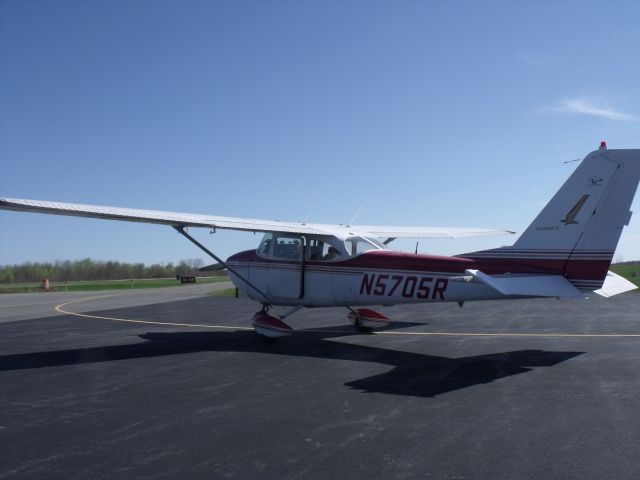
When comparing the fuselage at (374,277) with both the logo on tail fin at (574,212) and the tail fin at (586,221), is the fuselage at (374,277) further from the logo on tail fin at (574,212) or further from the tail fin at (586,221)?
the logo on tail fin at (574,212)

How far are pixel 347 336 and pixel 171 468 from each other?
325 inches

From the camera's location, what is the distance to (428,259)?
10016 mm

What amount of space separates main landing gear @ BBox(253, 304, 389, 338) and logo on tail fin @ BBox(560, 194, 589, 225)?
5.40 meters

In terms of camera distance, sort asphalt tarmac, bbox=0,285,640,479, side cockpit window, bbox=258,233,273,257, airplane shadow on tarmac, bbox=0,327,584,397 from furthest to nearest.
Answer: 1. side cockpit window, bbox=258,233,273,257
2. airplane shadow on tarmac, bbox=0,327,584,397
3. asphalt tarmac, bbox=0,285,640,479

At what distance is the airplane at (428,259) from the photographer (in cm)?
844

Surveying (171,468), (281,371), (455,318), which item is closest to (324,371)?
(281,371)

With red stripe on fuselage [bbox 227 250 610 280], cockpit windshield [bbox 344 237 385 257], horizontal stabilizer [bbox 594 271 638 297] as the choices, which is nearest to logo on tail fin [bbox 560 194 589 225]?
red stripe on fuselage [bbox 227 250 610 280]

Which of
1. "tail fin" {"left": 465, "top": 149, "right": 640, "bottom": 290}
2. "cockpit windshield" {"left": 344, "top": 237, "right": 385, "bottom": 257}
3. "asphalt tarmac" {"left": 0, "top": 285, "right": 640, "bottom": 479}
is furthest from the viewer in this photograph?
"cockpit windshield" {"left": 344, "top": 237, "right": 385, "bottom": 257}

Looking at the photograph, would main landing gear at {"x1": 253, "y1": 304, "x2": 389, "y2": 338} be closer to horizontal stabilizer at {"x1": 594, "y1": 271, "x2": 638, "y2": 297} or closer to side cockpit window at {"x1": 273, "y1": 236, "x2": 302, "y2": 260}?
side cockpit window at {"x1": 273, "y1": 236, "x2": 302, "y2": 260}

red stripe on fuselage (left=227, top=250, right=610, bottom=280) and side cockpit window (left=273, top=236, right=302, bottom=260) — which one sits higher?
side cockpit window (left=273, top=236, right=302, bottom=260)

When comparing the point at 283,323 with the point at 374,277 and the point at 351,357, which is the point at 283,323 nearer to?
the point at 374,277

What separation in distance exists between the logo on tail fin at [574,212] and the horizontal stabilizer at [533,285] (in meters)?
0.90

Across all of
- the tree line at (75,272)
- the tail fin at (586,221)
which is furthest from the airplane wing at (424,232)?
the tree line at (75,272)

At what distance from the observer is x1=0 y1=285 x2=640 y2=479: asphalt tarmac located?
14.6 ft
